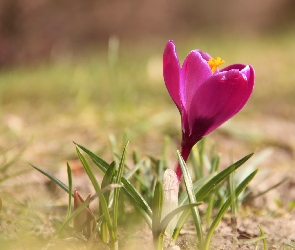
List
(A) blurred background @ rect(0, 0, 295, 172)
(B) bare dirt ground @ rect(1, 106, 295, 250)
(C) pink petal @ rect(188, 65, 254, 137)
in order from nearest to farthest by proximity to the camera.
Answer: (C) pink petal @ rect(188, 65, 254, 137)
(B) bare dirt ground @ rect(1, 106, 295, 250)
(A) blurred background @ rect(0, 0, 295, 172)

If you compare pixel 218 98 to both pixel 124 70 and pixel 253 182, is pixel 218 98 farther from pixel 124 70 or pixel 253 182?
pixel 124 70

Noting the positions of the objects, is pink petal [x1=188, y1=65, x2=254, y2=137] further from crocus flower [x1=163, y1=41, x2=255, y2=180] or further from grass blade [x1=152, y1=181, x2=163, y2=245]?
grass blade [x1=152, y1=181, x2=163, y2=245]

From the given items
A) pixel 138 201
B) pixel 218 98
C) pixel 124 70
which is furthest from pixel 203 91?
pixel 124 70

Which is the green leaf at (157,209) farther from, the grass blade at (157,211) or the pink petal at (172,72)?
the pink petal at (172,72)

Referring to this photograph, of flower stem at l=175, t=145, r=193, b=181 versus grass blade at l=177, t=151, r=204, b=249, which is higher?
flower stem at l=175, t=145, r=193, b=181

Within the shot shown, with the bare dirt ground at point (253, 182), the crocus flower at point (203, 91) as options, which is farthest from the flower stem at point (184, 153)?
the bare dirt ground at point (253, 182)

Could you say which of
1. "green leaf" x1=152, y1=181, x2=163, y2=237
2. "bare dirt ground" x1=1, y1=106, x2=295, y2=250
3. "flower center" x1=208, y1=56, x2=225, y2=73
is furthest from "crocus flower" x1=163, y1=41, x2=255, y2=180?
"bare dirt ground" x1=1, y1=106, x2=295, y2=250

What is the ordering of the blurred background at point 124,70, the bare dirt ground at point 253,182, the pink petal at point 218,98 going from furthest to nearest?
the blurred background at point 124,70 < the bare dirt ground at point 253,182 < the pink petal at point 218,98
